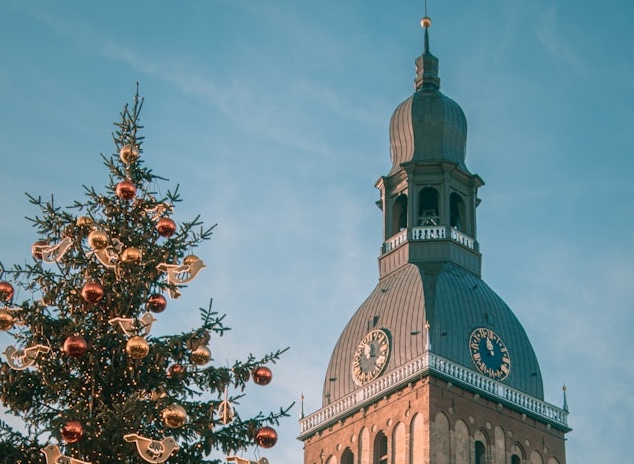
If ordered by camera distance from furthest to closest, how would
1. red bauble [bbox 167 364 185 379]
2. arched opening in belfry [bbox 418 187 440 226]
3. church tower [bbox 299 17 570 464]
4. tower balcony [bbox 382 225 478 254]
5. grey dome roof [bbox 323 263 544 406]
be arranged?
arched opening in belfry [bbox 418 187 440 226], tower balcony [bbox 382 225 478 254], grey dome roof [bbox 323 263 544 406], church tower [bbox 299 17 570 464], red bauble [bbox 167 364 185 379]

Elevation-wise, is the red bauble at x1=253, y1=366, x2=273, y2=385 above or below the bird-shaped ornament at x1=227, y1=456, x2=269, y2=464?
above

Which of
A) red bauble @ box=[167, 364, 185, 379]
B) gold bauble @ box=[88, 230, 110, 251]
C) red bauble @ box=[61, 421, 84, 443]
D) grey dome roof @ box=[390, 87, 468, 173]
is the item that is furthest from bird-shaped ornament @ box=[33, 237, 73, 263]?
grey dome roof @ box=[390, 87, 468, 173]

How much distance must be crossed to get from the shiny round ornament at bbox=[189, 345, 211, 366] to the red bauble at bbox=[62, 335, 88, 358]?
1665 mm

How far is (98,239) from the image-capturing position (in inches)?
712

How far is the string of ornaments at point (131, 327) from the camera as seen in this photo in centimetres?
1719

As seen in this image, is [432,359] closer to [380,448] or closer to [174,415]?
[380,448]

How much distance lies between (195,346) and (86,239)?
258 cm

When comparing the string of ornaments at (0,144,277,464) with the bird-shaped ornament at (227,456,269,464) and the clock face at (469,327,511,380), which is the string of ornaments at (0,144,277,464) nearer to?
the bird-shaped ornament at (227,456,269,464)

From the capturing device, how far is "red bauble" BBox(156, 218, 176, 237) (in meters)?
19.0

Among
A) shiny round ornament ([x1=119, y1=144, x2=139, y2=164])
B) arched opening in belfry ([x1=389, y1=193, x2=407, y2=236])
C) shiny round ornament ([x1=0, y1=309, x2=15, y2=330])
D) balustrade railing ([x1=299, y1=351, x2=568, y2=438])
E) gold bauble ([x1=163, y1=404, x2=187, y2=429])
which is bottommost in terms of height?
gold bauble ([x1=163, y1=404, x2=187, y2=429])

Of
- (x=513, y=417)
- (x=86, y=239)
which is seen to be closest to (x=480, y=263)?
(x=513, y=417)

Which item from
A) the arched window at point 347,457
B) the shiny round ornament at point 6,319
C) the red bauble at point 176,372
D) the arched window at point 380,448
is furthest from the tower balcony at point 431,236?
the shiny round ornament at point 6,319

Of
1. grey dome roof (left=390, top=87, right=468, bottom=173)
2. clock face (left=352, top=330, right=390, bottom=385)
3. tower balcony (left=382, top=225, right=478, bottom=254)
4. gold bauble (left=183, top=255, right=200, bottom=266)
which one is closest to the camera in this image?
gold bauble (left=183, top=255, right=200, bottom=266)

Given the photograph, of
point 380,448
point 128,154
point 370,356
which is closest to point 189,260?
point 128,154
